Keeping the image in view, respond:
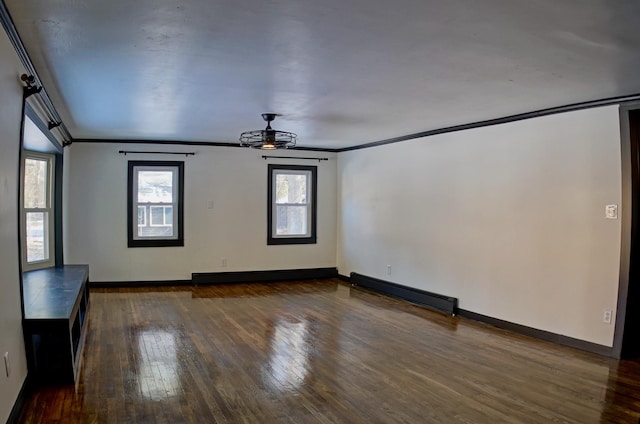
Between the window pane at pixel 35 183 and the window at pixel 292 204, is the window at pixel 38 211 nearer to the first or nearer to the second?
the window pane at pixel 35 183

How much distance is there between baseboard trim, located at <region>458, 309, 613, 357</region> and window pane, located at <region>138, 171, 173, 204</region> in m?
4.87

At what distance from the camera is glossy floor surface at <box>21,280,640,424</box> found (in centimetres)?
311

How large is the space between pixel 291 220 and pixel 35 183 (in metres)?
4.00

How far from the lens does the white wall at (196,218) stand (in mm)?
7383

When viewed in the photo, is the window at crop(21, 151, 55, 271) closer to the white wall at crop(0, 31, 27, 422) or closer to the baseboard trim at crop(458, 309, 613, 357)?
the white wall at crop(0, 31, 27, 422)

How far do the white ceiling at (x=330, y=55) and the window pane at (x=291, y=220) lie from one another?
3571 millimetres

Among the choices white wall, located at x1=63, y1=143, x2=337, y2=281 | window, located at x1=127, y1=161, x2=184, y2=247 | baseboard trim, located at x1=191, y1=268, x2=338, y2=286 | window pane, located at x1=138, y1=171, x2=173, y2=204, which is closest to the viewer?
white wall, located at x1=63, y1=143, x2=337, y2=281

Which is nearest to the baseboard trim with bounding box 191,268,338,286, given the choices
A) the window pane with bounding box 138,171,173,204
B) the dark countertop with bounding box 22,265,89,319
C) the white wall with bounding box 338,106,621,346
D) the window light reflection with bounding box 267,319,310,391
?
the window pane with bounding box 138,171,173,204

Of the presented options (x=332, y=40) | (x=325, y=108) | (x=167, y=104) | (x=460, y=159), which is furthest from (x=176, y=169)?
(x=332, y=40)

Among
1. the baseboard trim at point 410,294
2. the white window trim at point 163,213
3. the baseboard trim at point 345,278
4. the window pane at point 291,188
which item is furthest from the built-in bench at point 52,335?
the baseboard trim at point 345,278

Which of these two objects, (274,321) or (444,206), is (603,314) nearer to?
(444,206)

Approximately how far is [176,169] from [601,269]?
20.0 ft

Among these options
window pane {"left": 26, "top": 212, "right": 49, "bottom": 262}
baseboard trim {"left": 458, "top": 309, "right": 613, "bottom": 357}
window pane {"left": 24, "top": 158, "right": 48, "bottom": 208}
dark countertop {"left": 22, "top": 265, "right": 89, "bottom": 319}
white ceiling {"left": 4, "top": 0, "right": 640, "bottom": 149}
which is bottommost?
baseboard trim {"left": 458, "top": 309, "right": 613, "bottom": 357}

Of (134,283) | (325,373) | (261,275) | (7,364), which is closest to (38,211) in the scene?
(134,283)
